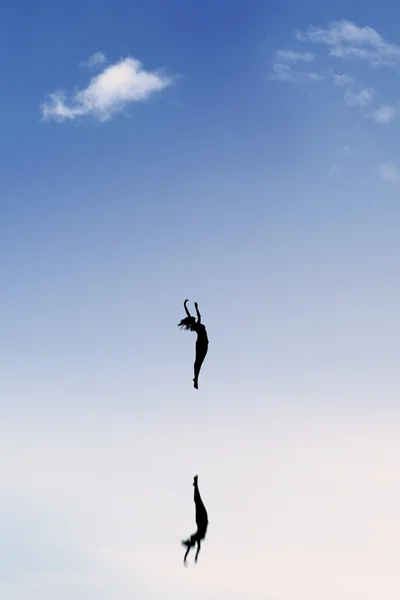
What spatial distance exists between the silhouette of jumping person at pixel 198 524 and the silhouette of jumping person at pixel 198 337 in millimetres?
5073

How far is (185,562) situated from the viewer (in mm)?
16156

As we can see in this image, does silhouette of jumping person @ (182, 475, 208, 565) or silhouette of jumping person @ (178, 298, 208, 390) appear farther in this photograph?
silhouette of jumping person @ (178, 298, 208, 390)

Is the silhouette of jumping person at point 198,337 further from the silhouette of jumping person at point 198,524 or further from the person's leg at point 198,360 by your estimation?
the silhouette of jumping person at point 198,524

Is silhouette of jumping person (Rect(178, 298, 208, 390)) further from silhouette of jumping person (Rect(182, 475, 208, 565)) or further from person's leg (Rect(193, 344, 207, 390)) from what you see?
silhouette of jumping person (Rect(182, 475, 208, 565))

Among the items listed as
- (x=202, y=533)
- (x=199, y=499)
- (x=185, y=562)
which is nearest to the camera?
(x=185, y=562)

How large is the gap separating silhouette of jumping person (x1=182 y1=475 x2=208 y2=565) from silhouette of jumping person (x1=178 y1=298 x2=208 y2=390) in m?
5.07

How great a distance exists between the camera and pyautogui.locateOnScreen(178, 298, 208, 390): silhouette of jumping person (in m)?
21.5

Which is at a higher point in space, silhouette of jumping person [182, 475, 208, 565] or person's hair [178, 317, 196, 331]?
person's hair [178, 317, 196, 331]

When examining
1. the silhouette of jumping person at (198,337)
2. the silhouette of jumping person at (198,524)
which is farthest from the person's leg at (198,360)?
the silhouette of jumping person at (198,524)

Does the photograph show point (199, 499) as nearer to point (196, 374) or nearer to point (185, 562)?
point (196, 374)

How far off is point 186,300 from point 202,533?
807cm

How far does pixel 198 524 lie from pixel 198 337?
710 centimetres

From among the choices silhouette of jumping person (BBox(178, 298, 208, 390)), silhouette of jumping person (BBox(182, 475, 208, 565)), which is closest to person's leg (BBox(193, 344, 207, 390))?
silhouette of jumping person (BBox(178, 298, 208, 390))

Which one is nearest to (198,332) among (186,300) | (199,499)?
(186,300)
